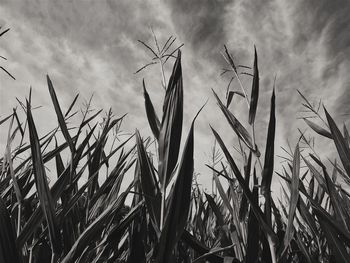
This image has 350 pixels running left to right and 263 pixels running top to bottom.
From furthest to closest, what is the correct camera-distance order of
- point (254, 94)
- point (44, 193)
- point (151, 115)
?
point (254, 94)
point (151, 115)
point (44, 193)

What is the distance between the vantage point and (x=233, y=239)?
31.4 inches

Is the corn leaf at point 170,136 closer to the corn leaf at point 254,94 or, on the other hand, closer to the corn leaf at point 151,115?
the corn leaf at point 151,115

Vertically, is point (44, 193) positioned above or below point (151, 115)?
below

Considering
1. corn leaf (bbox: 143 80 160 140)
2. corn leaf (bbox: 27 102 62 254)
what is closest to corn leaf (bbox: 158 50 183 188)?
corn leaf (bbox: 143 80 160 140)

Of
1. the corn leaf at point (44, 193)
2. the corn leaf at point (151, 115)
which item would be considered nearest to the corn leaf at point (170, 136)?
the corn leaf at point (151, 115)

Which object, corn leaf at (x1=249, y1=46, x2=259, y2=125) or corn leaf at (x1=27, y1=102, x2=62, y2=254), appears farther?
corn leaf at (x1=249, y1=46, x2=259, y2=125)

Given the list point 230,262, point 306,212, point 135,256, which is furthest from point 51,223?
point 306,212

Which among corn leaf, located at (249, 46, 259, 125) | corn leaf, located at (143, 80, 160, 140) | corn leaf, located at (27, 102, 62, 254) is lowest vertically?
corn leaf, located at (27, 102, 62, 254)

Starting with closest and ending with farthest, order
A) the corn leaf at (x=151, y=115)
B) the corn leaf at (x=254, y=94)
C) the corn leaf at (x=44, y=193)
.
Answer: the corn leaf at (x=44, y=193) < the corn leaf at (x=151, y=115) < the corn leaf at (x=254, y=94)

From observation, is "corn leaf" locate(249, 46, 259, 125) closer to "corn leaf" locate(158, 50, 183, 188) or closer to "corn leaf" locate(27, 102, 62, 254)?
"corn leaf" locate(158, 50, 183, 188)

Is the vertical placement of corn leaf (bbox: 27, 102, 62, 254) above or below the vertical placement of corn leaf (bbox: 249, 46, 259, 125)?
below

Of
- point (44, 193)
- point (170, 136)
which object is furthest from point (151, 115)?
point (44, 193)

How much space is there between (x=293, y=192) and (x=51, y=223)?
48 centimetres

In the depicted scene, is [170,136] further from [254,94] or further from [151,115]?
[254,94]
